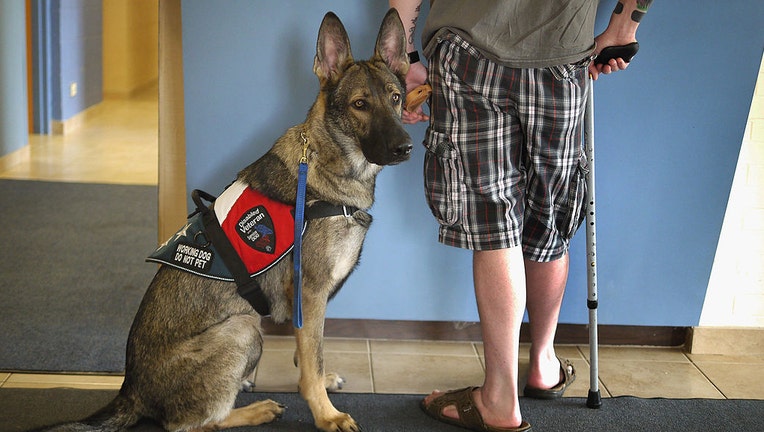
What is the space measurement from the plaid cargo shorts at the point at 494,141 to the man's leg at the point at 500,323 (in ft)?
0.22

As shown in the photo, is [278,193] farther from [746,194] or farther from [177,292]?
[746,194]

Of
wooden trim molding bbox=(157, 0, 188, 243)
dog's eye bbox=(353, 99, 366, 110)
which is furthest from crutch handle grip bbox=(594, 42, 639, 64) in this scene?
wooden trim molding bbox=(157, 0, 188, 243)

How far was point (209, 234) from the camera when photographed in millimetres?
2225

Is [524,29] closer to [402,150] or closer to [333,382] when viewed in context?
[402,150]

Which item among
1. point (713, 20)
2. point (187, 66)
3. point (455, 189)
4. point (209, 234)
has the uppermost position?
point (713, 20)

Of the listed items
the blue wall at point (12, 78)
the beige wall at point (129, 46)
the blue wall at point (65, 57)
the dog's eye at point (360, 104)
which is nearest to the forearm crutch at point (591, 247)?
the dog's eye at point (360, 104)

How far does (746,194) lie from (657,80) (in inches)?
23.2

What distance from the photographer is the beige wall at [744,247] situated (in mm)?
2879

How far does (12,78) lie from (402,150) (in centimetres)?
248

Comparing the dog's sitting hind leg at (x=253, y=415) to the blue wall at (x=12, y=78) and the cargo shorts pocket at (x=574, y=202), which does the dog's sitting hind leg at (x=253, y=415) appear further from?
the blue wall at (x=12, y=78)

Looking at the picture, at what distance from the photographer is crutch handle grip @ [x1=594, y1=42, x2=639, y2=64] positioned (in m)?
2.21

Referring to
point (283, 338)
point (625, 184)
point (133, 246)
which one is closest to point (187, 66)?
point (283, 338)

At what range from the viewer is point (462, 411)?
2.40 metres

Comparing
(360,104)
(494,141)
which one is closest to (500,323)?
(494,141)
